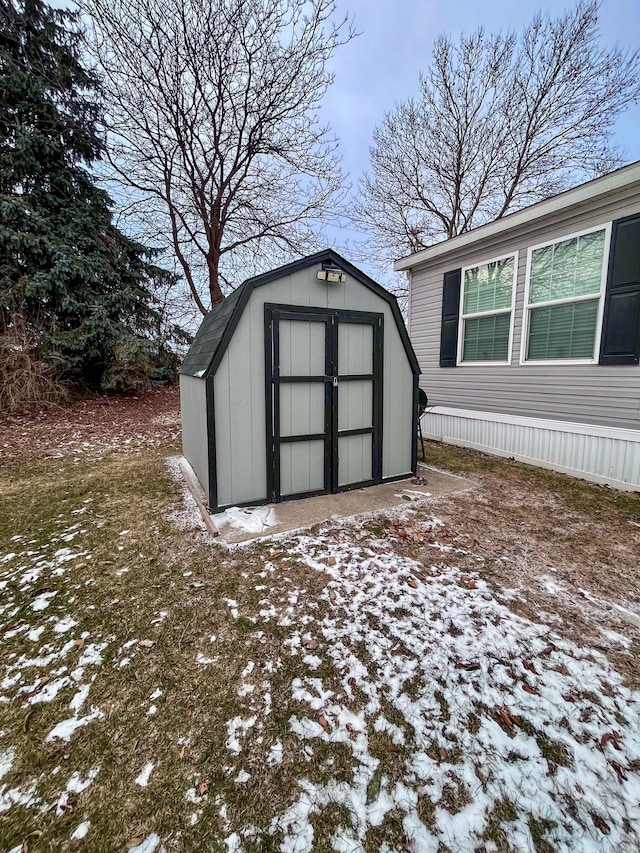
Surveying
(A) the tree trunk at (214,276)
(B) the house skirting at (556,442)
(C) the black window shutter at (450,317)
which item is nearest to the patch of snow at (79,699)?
(B) the house skirting at (556,442)

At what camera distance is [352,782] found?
1.35 m

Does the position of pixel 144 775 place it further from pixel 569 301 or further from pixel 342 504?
pixel 569 301

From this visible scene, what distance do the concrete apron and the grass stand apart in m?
0.25

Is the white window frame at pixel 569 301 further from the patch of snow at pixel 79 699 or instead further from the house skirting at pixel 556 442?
the patch of snow at pixel 79 699

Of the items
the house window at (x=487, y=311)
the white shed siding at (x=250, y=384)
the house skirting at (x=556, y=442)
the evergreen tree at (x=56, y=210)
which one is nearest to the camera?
the white shed siding at (x=250, y=384)

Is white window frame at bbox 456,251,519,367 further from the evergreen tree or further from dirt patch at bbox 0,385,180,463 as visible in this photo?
the evergreen tree

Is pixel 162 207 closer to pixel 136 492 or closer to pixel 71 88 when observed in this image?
pixel 71 88

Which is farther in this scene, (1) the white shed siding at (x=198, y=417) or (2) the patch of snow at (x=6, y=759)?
(1) the white shed siding at (x=198, y=417)

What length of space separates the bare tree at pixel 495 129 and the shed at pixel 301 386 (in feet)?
28.8

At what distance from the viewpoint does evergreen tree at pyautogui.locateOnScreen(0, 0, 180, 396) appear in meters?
8.24

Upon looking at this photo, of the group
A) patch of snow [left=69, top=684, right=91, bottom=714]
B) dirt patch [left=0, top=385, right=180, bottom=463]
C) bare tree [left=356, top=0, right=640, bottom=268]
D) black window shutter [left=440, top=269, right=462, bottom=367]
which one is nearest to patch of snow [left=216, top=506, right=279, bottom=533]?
patch of snow [left=69, top=684, right=91, bottom=714]

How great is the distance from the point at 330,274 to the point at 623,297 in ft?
10.7

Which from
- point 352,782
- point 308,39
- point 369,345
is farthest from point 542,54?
point 352,782

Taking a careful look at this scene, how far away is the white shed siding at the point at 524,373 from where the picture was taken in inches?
168
